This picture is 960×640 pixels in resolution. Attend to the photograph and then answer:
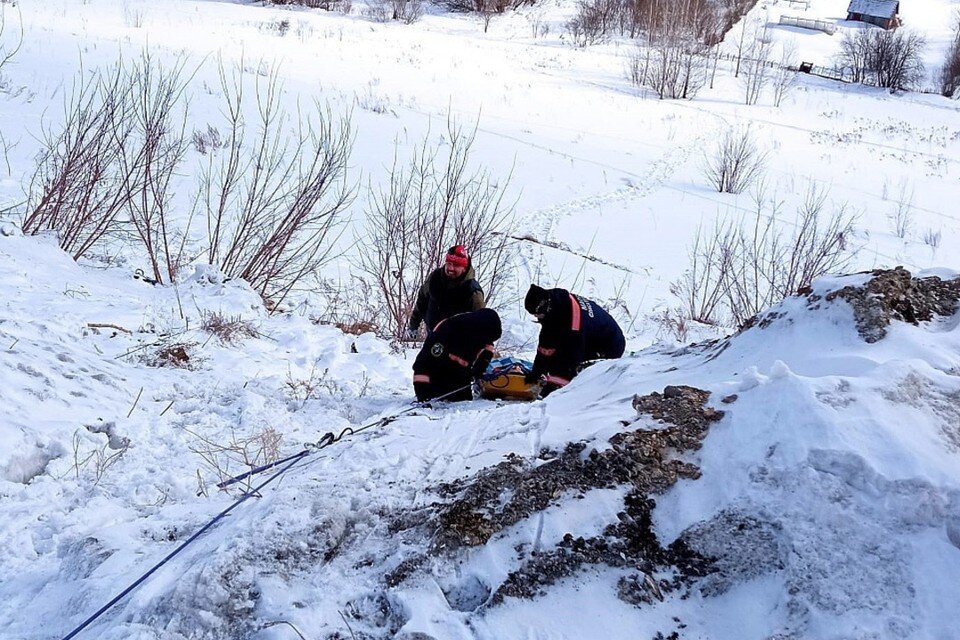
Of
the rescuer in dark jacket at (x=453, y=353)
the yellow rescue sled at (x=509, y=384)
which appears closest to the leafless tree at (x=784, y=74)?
the yellow rescue sled at (x=509, y=384)

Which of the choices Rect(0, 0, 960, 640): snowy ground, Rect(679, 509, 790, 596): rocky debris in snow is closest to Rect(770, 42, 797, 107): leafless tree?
Rect(0, 0, 960, 640): snowy ground

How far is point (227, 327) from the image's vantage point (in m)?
6.74

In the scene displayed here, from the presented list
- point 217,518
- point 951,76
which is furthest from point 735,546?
point 951,76

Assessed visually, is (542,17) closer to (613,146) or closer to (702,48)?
(702,48)

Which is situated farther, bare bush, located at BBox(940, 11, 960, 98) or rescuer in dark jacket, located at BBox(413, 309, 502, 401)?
bare bush, located at BBox(940, 11, 960, 98)

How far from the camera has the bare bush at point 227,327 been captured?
6.63 metres

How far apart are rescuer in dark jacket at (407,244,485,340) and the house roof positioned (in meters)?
53.1

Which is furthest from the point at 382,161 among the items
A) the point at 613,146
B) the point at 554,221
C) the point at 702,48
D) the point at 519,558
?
the point at 702,48

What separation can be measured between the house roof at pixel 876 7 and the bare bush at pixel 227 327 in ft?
177

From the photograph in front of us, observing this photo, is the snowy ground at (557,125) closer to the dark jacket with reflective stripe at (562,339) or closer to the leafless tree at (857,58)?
the dark jacket with reflective stripe at (562,339)

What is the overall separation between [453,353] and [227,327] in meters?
2.32

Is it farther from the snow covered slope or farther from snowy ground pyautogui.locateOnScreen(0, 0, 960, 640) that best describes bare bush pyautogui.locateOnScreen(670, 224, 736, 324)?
the snow covered slope

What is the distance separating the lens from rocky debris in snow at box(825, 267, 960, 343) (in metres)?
3.64

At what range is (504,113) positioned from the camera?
20469mm
